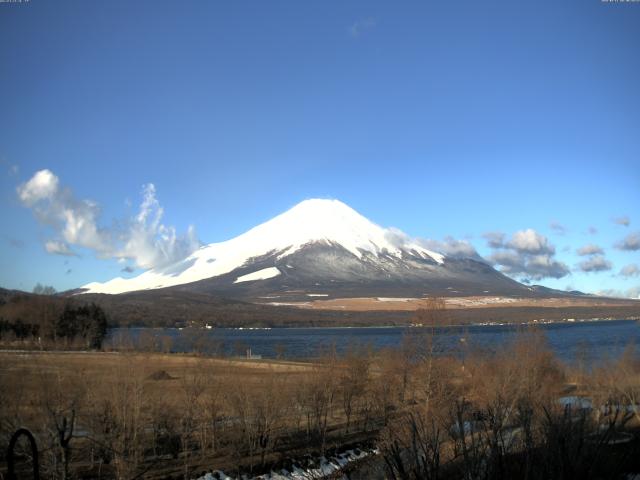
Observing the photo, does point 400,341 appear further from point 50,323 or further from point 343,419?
point 50,323

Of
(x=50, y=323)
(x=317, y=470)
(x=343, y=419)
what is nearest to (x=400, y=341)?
(x=343, y=419)

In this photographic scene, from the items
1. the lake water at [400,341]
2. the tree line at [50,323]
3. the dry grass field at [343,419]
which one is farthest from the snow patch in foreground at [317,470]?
the tree line at [50,323]

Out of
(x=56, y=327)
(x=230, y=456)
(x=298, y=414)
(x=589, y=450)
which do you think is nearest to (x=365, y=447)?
(x=298, y=414)

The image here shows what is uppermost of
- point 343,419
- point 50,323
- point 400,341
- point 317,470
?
point 50,323

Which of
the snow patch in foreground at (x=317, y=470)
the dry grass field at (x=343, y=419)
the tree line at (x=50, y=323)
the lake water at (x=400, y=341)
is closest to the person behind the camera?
the dry grass field at (x=343, y=419)

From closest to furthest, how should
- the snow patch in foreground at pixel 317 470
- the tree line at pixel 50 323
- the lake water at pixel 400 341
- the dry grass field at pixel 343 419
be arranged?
the dry grass field at pixel 343 419 < the snow patch in foreground at pixel 317 470 < the lake water at pixel 400 341 < the tree line at pixel 50 323

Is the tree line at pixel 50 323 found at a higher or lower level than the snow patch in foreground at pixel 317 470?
higher

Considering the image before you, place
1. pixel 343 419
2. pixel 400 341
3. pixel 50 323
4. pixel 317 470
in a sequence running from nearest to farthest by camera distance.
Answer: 1. pixel 317 470
2. pixel 343 419
3. pixel 400 341
4. pixel 50 323

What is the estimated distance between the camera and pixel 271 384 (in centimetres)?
2714

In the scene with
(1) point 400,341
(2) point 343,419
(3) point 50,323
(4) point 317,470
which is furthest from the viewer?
(3) point 50,323

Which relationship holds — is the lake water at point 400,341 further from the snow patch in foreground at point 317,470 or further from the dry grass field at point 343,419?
the snow patch in foreground at point 317,470

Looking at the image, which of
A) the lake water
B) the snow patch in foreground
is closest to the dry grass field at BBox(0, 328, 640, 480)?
the snow patch in foreground

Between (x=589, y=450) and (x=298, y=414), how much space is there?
990 inches

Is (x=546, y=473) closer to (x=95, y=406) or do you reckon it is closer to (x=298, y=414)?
(x=95, y=406)
